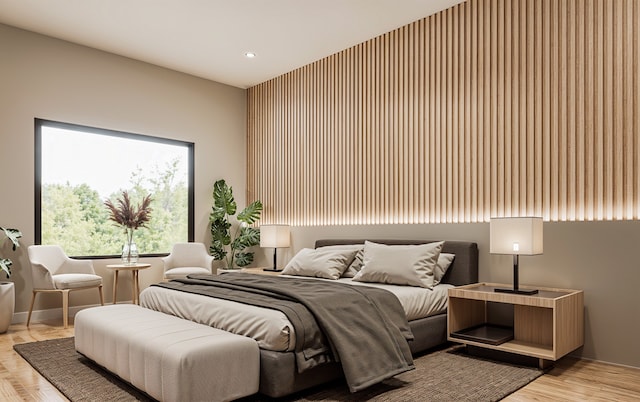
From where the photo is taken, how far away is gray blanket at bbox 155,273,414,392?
8.93ft

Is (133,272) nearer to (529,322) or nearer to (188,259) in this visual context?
(188,259)

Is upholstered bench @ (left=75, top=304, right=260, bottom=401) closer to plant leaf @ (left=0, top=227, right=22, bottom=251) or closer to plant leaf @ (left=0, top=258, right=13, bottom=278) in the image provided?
plant leaf @ (left=0, top=258, right=13, bottom=278)

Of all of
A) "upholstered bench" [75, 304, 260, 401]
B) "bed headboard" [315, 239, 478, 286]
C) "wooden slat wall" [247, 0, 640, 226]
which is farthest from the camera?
"bed headboard" [315, 239, 478, 286]

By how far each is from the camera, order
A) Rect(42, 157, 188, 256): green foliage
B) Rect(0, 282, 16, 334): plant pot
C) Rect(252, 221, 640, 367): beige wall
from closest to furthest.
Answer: Rect(252, 221, 640, 367): beige wall < Rect(0, 282, 16, 334): plant pot < Rect(42, 157, 188, 256): green foliage

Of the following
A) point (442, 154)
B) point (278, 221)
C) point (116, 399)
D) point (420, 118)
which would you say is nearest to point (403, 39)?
point (420, 118)

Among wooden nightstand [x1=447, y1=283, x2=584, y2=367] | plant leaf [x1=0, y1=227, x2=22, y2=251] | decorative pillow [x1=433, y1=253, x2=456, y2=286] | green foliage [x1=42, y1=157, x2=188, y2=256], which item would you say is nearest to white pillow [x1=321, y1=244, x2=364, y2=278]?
decorative pillow [x1=433, y1=253, x2=456, y2=286]

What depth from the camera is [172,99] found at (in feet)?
20.6

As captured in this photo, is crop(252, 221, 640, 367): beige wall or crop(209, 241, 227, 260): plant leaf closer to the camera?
crop(252, 221, 640, 367): beige wall

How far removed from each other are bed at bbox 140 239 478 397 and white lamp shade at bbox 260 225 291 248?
145 centimetres

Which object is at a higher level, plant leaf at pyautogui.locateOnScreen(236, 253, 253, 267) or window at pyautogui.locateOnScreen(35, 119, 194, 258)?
window at pyautogui.locateOnScreen(35, 119, 194, 258)

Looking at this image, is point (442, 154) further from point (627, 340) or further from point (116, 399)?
point (116, 399)

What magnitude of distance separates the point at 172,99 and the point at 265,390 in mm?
4602

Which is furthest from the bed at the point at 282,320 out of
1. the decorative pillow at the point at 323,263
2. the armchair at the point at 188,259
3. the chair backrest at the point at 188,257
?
the chair backrest at the point at 188,257

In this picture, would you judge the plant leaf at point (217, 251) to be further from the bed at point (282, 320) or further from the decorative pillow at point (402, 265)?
the decorative pillow at point (402, 265)
